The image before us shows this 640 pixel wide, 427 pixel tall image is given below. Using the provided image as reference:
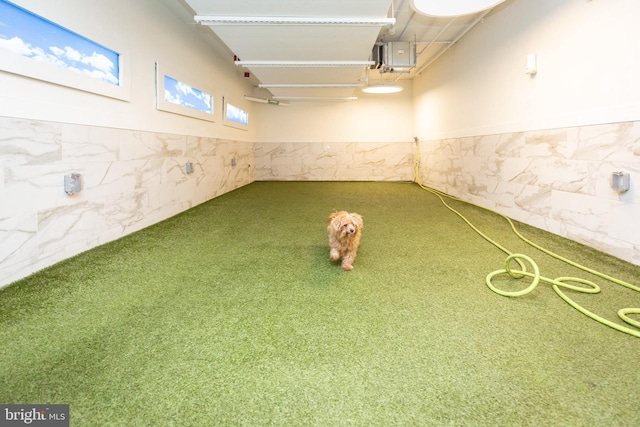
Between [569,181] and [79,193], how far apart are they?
435 centimetres

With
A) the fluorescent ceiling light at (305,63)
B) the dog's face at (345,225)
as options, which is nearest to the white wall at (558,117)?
the fluorescent ceiling light at (305,63)

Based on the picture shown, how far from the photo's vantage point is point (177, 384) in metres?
1.05

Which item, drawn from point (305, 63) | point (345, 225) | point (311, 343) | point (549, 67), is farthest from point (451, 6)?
point (311, 343)

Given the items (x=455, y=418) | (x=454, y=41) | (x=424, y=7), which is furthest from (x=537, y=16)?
(x=455, y=418)

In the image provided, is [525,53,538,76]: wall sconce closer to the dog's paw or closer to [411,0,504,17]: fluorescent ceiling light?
[411,0,504,17]: fluorescent ceiling light

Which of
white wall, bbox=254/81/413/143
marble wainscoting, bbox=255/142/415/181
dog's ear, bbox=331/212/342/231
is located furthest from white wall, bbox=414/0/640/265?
marble wainscoting, bbox=255/142/415/181

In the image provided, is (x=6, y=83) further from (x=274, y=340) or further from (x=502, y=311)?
(x=502, y=311)

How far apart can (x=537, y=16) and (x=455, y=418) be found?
159 inches

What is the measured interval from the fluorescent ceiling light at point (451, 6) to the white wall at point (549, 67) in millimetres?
959

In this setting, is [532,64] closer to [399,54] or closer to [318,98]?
[399,54]

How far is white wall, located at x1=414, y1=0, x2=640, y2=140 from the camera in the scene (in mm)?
2232

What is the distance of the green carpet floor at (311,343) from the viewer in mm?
961

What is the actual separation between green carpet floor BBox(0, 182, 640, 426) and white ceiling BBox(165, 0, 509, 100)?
97.0 inches

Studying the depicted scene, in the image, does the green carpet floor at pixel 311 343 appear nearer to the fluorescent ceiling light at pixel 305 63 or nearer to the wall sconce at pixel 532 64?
the wall sconce at pixel 532 64
